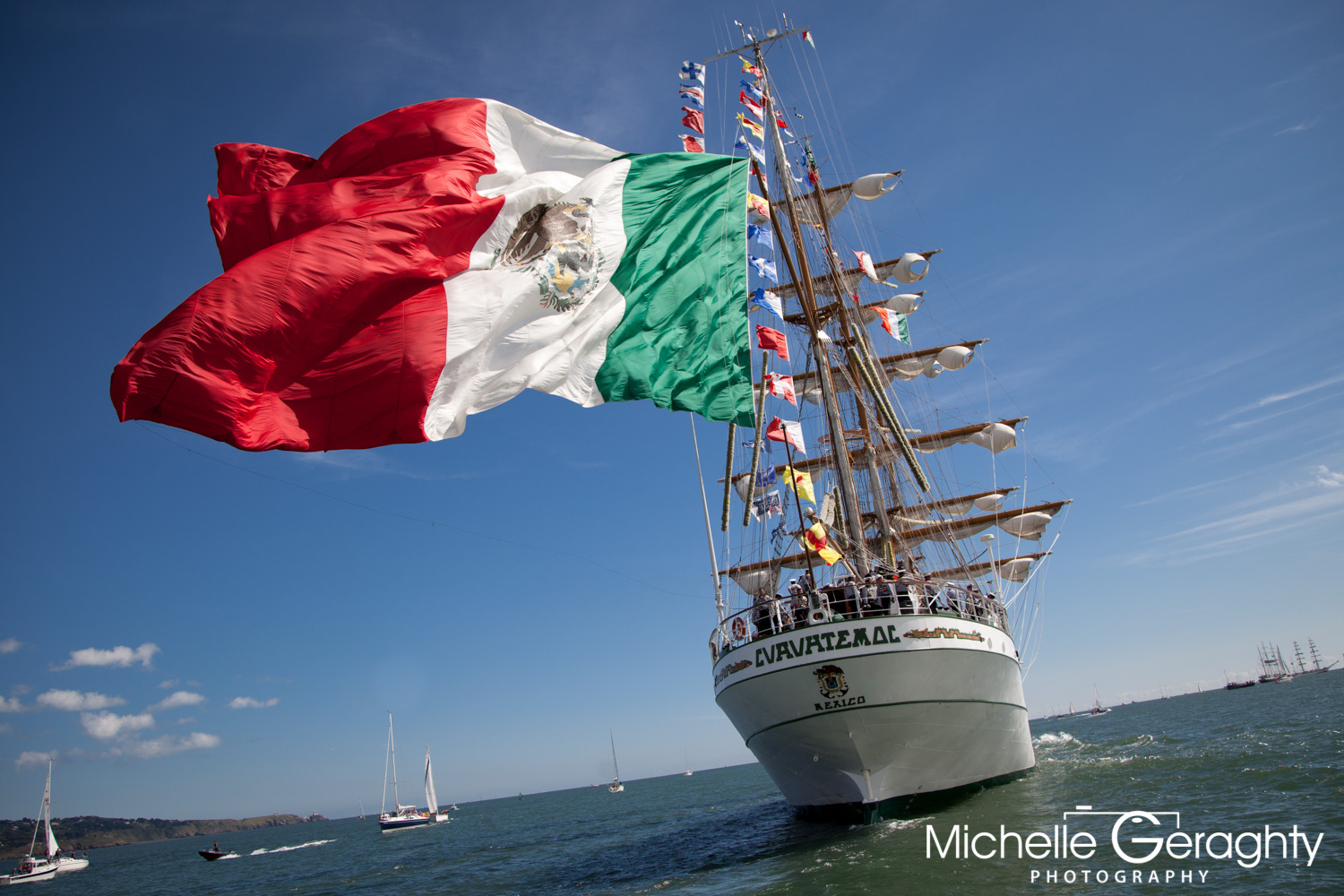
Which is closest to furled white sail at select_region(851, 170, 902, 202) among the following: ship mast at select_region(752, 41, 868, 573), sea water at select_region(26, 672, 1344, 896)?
ship mast at select_region(752, 41, 868, 573)

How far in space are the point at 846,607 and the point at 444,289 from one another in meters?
11.1

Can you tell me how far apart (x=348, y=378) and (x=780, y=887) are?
32.3 ft

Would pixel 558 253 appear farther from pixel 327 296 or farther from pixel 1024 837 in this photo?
pixel 1024 837

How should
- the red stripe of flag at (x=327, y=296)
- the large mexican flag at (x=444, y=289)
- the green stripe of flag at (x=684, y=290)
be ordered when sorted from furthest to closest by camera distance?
the green stripe of flag at (x=684, y=290) < the large mexican flag at (x=444, y=289) < the red stripe of flag at (x=327, y=296)

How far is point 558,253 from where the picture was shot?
9.16 meters

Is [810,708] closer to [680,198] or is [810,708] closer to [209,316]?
[680,198]

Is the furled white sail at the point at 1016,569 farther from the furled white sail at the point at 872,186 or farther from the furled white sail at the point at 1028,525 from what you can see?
the furled white sail at the point at 872,186

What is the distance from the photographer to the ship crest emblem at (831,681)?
570 inches

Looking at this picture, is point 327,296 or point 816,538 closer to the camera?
point 327,296

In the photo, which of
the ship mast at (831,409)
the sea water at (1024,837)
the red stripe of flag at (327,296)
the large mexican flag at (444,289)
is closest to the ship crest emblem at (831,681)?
the sea water at (1024,837)

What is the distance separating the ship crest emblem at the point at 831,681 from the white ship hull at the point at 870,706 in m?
0.02

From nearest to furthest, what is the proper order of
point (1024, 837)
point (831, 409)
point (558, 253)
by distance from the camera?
point (558, 253) → point (1024, 837) → point (831, 409)

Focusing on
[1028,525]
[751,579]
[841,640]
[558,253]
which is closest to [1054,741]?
[1028,525]

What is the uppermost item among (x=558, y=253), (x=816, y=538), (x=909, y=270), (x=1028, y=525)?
(x=909, y=270)
